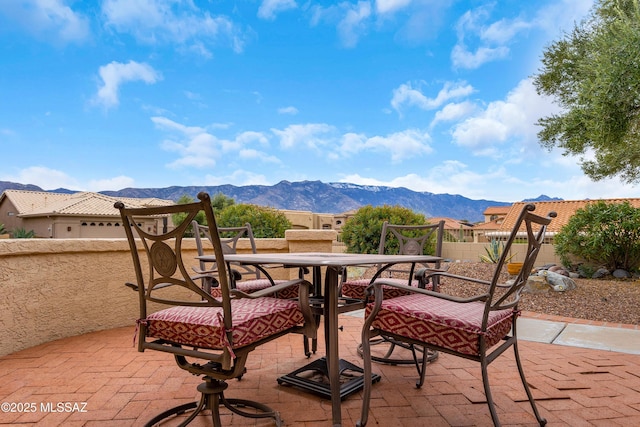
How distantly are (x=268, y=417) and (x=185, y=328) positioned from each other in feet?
Answer: 2.19

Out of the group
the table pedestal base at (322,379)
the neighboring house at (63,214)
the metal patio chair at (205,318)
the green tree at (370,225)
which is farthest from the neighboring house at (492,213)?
the metal patio chair at (205,318)

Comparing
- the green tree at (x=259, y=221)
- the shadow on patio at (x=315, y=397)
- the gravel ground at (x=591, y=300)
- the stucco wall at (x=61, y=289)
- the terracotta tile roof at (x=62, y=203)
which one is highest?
the terracotta tile roof at (x=62, y=203)

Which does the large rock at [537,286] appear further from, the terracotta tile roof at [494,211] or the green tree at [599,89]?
the terracotta tile roof at [494,211]

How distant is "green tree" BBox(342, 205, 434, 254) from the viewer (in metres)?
8.33

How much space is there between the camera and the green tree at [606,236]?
19.9 ft

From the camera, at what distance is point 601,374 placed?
93.6 inches

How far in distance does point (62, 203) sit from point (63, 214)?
310 cm

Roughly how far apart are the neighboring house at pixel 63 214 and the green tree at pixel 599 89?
61.4 ft

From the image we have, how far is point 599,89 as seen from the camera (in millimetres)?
4641

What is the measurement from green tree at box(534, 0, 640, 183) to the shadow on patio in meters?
3.26

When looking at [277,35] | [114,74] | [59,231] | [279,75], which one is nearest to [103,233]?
[59,231]

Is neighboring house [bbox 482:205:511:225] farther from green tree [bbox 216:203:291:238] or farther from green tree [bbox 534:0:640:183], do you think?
green tree [bbox 216:203:291:238]

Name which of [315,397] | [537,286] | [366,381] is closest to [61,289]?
[315,397]

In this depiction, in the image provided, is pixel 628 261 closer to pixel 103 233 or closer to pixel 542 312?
pixel 542 312
